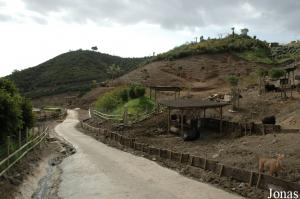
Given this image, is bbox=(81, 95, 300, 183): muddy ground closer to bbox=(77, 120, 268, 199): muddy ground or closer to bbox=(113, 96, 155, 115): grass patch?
bbox=(77, 120, 268, 199): muddy ground

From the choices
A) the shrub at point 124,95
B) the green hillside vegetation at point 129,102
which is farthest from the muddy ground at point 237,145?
the shrub at point 124,95

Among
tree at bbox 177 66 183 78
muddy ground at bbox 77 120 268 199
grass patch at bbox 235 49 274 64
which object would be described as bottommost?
muddy ground at bbox 77 120 268 199

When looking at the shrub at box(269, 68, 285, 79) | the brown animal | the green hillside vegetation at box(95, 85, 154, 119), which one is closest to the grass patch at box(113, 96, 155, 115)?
the green hillside vegetation at box(95, 85, 154, 119)

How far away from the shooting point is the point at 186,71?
7912cm

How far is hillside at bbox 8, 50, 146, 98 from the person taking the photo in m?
112

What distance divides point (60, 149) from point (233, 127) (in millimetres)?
13710

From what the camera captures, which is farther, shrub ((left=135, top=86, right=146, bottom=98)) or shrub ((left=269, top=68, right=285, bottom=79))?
shrub ((left=135, top=86, right=146, bottom=98))

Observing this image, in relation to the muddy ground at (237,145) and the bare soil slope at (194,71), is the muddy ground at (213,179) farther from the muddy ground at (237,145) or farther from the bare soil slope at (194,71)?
the bare soil slope at (194,71)

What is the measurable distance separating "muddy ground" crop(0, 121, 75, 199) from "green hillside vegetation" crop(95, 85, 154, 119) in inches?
690

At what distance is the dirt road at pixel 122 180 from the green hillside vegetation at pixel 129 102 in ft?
57.0

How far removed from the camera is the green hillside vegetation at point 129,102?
166ft

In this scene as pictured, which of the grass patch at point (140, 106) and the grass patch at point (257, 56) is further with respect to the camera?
the grass patch at point (257, 56)

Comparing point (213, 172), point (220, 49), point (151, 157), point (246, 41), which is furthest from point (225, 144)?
point (246, 41)

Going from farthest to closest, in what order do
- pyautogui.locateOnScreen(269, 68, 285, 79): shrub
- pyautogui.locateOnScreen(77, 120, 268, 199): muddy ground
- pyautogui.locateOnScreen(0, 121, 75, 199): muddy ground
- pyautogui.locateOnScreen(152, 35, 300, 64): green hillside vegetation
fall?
pyautogui.locateOnScreen(152, 35, 300, 64): green hillside vegetation → pyautogui.locateOnScreen(269, 68, 285, 79): shrub → pyautogui.locateOnScreen(0, 121, 75, 199): muddy ground → pyautogui.locateOnScreen(77, 120, 268, 199): muddy ground
